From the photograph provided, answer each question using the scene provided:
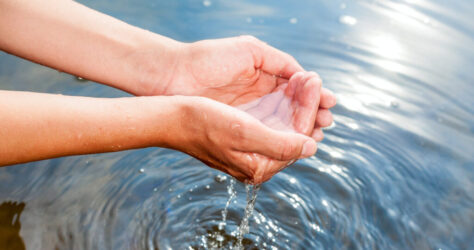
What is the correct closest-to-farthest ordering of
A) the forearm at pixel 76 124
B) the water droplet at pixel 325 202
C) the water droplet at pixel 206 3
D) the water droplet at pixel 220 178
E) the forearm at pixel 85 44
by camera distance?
the forearm at pixel 76 124 → the forearm at pixel 85 44 → the water droplet at pixel 325 202 → the water droplet at pixel 220 178 → the water droplet at pixel 206 3

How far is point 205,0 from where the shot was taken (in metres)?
3.56

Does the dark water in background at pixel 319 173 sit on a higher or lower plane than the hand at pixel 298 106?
lower

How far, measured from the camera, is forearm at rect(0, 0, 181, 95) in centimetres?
178

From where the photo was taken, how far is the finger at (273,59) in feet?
6.72

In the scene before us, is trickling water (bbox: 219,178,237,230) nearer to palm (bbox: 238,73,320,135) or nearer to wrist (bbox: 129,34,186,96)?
palm (bbox: 238,73,320,135)

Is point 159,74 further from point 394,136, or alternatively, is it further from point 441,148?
point 441,148

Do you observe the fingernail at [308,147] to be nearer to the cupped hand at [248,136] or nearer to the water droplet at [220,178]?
the cupped hand at [248,136]

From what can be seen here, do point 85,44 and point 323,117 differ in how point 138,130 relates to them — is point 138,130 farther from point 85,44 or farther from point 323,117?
point 323,117

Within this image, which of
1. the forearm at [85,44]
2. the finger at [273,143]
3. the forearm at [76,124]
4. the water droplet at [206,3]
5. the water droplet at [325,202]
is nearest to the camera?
the forearm at [76,124]

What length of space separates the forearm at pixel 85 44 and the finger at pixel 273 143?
28.3 inches

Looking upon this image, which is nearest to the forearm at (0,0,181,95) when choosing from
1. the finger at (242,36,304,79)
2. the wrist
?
the wrist

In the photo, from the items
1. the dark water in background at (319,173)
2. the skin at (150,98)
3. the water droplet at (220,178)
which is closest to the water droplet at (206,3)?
the dark water in background at (319,173)

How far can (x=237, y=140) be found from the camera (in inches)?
60.4

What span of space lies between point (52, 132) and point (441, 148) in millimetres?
2153
